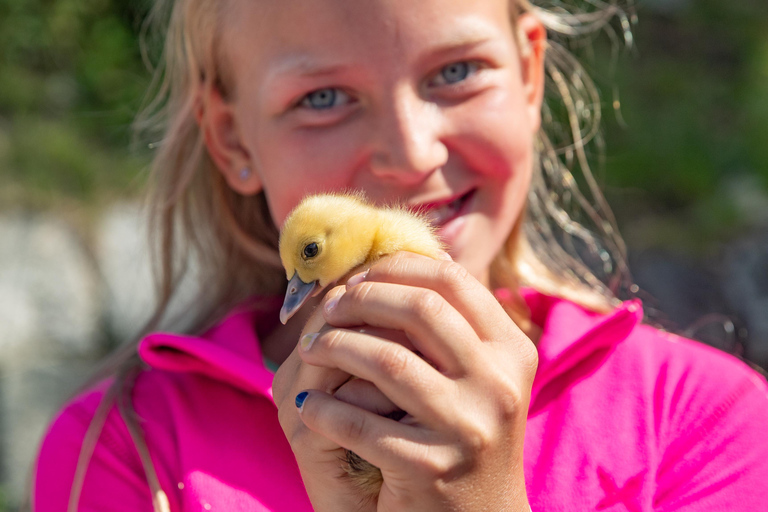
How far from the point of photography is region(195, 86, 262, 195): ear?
82.7 inches

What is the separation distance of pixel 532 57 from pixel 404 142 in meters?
0.69

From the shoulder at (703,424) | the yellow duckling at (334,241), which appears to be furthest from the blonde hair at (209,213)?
the yellow duckling at (334,241)

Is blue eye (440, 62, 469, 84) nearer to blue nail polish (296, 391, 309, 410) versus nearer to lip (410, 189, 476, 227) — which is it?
lip (410, 189, 476, 227)

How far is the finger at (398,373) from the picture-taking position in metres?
1.21

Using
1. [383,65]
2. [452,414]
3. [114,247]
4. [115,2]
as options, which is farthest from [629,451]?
[115,2]

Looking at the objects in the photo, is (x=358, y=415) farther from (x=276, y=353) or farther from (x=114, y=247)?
(x=114, y=247)

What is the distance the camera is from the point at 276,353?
6.73 feet

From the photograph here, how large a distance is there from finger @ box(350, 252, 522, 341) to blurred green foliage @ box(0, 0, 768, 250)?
3.83 m

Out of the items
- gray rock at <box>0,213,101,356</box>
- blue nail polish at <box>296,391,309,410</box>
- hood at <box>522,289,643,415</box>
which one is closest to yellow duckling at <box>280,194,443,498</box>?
blue nail polish at <box>296,391,309,410</box>

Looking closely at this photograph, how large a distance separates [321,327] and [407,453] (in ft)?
0.89

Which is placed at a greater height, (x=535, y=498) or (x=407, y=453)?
(x=407, y=453)

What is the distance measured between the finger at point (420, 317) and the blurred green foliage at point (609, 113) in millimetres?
3862

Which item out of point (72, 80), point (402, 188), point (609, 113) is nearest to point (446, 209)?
point (402, 188)

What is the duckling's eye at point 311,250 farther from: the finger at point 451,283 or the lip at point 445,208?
the lip at point 445,208
